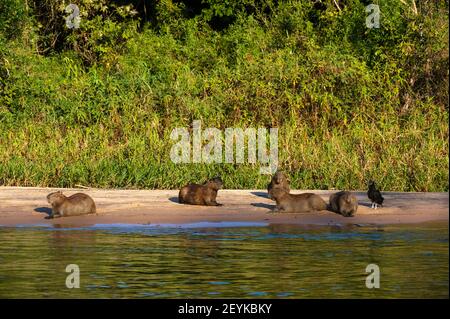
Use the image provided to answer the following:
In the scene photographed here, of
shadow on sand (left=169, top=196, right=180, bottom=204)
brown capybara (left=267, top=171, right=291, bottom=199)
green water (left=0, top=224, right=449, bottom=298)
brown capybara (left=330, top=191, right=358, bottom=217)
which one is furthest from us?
shadow on sand (left=169, top=196, right=180, bottom=204)

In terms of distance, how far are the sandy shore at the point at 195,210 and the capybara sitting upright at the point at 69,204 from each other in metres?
0.08

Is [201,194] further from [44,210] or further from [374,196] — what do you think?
[374,196]

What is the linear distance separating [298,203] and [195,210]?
1413mm

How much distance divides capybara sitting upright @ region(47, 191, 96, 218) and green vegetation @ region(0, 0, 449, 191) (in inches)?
107

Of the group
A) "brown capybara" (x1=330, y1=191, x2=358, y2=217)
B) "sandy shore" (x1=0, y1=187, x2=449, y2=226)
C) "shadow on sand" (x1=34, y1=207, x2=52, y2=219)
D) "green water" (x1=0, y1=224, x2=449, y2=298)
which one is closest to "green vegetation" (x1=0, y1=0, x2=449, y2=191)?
"sandy shore" (x1=0, y1=187, x2=449, y2=226)

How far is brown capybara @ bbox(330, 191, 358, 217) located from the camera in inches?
596

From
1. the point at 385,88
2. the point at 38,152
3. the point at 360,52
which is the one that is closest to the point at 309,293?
the point at 38,152

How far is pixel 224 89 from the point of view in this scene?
2336 centimetres

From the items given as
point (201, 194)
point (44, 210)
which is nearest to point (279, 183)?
point (201, 194)

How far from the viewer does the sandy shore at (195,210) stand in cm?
1520

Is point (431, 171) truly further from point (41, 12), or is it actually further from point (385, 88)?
point (41, 12)

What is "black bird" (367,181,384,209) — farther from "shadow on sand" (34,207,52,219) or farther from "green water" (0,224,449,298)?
"shadow on sand" (34,207,52,219)
